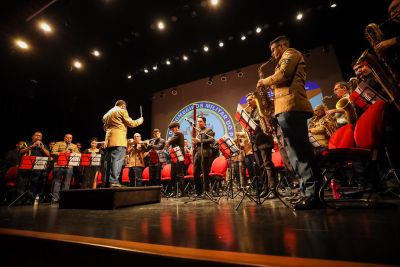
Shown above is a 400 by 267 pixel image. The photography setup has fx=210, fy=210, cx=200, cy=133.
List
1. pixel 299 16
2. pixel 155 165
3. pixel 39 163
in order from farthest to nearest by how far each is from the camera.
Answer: pixel 155 165 < pixel 299 16 < pixel 39 163

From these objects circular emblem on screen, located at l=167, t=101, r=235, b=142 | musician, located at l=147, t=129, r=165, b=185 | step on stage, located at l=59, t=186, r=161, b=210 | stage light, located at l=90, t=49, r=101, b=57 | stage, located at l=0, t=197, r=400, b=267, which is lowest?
stage, located at l=0, t=197, r=400, b=267

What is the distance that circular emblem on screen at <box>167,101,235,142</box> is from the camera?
8759 millimetres

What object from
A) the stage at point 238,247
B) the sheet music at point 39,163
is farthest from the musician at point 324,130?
the sheet music at point 39,163

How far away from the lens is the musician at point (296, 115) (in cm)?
→ 241

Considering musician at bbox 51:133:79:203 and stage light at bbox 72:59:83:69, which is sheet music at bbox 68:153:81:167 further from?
stage light at bbox 72:59:83:69

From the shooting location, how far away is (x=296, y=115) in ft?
8.30

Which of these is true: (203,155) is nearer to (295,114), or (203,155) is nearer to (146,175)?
(295,114)

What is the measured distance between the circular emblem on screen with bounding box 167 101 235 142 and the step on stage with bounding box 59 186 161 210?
16.5 feet

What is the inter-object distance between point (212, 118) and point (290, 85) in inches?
265

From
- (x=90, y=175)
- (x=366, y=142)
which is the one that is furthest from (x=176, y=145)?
(x=366, y=142)

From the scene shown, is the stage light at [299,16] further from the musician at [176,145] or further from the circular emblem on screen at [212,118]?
the musician at [176,145]

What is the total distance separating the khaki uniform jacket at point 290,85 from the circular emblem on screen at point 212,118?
19.4 ft

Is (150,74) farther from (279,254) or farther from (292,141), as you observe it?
(279,254)

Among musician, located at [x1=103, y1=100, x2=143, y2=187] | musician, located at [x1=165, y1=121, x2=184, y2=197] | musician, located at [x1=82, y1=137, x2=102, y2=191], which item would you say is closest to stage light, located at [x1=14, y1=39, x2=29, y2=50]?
musician, located at [x1=82, y1=137, x2=102, y2=191]
